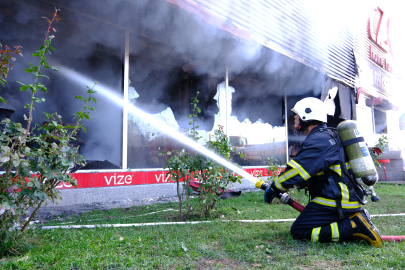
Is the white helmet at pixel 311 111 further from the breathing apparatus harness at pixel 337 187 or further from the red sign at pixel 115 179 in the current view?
the red sign at pixel 115 179

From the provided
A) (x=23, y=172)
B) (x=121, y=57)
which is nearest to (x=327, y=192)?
(x=23, y=172)

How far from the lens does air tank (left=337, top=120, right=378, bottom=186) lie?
101 inches

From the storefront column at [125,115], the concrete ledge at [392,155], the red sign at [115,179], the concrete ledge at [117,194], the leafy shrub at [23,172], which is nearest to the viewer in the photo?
the leafy shrub at [23,172]

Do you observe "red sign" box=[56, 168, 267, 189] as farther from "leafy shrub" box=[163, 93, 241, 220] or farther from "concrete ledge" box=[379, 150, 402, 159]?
"concrete ledge" box=[379, 150, 402, 159]

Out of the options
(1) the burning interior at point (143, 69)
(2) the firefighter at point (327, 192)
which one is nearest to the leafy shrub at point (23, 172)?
(2) the firefighter at point (327, 192)

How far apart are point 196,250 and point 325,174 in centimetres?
149

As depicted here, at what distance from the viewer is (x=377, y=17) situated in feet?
45.9

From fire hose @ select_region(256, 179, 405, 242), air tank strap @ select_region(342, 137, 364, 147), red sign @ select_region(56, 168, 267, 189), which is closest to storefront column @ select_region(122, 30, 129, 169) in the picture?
red sign @ select_region(56, 168, 267, 189)

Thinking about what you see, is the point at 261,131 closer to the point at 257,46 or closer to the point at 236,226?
the point at 257,46

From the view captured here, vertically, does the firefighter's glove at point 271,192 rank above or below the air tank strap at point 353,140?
below

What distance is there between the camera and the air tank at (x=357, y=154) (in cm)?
256

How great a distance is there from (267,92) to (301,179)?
7.45 meters

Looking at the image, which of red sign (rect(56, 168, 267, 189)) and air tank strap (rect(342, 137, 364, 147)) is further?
red sign (rect(56, 168, 267, 189))

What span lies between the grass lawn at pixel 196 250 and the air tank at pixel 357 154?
66 cm
